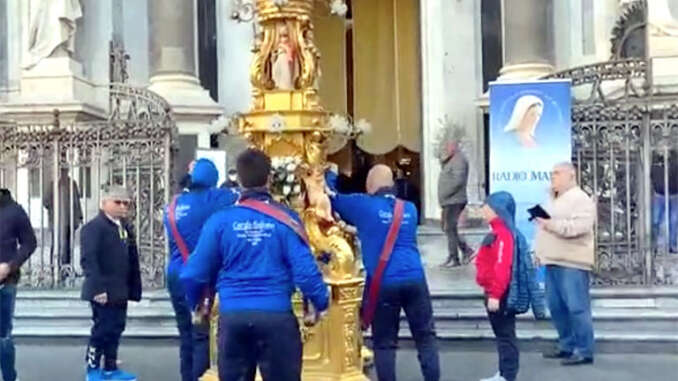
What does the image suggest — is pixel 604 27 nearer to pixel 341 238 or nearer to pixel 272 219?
pixel 341 238

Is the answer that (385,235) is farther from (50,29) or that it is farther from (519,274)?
(50,29)

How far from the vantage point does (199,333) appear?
8766 mm

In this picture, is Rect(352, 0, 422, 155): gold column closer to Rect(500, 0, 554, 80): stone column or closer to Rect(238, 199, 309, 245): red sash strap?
Rect(500, 0, 554, 80): stone column

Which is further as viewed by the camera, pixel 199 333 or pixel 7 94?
pixel 7 94

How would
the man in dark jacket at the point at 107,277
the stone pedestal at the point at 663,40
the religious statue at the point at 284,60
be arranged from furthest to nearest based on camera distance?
the stone pedestal at the point at 663,40, the man in dark jacket at the point at 107,277, the religious statue at the point at 284,60

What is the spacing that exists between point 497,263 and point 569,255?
1416 mm

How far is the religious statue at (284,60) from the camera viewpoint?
9023 millimetres

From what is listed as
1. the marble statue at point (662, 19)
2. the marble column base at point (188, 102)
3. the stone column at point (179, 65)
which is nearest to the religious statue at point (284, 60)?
the marble statue at point (662, 19)

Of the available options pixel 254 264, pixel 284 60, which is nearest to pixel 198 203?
pixel 284 60

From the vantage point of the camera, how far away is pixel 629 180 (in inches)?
545

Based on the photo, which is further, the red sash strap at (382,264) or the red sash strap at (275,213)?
the red sash strap at (382,264)

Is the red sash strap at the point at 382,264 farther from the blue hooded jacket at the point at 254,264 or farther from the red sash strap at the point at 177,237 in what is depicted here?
the blue hooded jacket at the point at 254,264

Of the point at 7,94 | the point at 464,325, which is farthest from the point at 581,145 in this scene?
the point at 7,94

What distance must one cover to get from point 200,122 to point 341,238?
11563 millimetres
